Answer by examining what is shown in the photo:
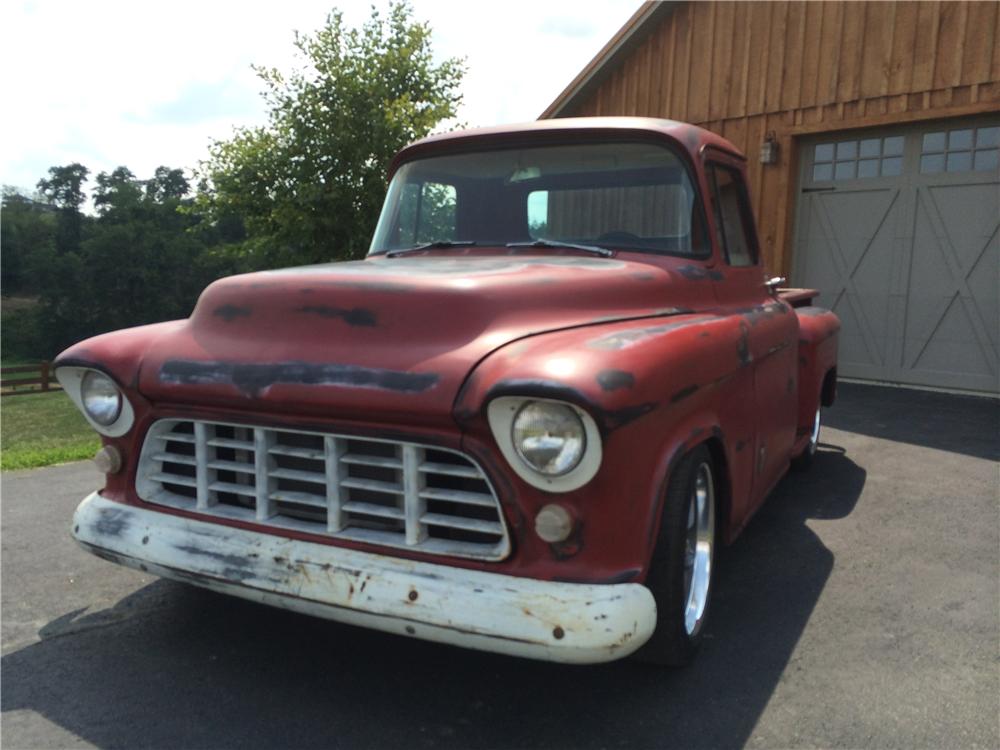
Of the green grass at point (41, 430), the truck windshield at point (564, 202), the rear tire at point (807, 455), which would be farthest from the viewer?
the green grass at point (41, 430)

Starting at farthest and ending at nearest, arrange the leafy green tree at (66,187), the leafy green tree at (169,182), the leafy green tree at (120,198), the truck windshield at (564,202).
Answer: the leafy green tree at (169,182)
the leafy green tree at (66,187)
the leafy green tree at (120,198)
the truck windshield at (564,202)

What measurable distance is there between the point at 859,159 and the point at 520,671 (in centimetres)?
792

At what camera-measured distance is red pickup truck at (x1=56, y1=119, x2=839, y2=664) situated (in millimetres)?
2117

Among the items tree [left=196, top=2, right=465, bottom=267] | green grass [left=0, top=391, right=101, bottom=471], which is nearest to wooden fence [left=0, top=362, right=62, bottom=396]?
green grass [left=0, top=391, right=101, bottom=471]

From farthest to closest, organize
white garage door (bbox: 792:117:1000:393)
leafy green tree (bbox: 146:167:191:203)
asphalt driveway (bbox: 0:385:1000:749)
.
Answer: leafy green tree (bbox: 146:167:191:203) → white garage door (bbox: 792:117:1000:393) → asphalt driveway (bbox: 0:385:1000:749)

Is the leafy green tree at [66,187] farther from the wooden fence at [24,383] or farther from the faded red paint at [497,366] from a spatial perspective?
the faded red paint at [497,366]

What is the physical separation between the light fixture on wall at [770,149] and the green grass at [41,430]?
7.29m

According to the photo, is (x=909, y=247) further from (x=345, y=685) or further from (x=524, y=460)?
(x=345, y=685)

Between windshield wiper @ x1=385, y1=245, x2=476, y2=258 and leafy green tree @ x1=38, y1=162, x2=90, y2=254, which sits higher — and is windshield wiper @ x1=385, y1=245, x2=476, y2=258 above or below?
below

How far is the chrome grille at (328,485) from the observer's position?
2256 mm

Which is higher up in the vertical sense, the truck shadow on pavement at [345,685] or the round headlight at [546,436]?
the round headlight at [546,436]

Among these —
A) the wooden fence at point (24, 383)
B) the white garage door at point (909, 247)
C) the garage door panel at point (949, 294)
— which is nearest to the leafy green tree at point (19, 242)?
the wooden fence at point (24, 383)

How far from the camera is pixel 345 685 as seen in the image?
8.50 ft

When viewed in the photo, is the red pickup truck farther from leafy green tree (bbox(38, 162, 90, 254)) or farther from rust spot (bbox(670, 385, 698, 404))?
leafy green tree (bbox(38, 162, 90, 254))
